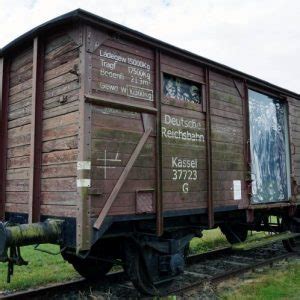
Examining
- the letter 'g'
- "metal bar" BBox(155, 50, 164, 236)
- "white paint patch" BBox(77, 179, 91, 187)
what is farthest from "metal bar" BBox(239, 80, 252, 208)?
"white paint patch" BBox(77, 179, 91, 187)

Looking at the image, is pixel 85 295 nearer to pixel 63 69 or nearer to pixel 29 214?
pixel 29 214

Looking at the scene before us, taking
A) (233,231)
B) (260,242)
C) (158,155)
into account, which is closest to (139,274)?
(158,155)

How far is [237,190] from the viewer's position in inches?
295

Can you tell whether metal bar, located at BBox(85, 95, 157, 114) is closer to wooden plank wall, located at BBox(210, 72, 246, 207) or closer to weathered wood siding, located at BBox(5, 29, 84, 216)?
weathered wood siding, located at BBox(5, 29, 84, 216)

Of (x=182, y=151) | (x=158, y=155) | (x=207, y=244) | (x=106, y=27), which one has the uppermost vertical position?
(x=106, y=27)

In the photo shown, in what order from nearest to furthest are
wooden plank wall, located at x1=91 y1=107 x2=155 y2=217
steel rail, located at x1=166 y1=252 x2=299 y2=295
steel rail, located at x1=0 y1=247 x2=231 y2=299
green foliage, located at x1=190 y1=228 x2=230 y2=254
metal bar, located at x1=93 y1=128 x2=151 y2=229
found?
metal bar, located at x1=93 y1=128 x2=151 y2=229
wooden plank wall, located at x1=91 y1=107 x2=155 y2=217
steel rail, located at x1=0 y1=247 x2=231 y2=299
steel rail, located at x1=166 y1=252 x2=299 y2=295
green foliage, located at x1=190 y1=228 x2=230 y2=254

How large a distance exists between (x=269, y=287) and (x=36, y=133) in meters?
4.12

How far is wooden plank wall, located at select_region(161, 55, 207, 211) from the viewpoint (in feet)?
20.1

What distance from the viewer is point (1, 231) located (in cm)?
462

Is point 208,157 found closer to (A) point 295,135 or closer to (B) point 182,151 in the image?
(B) point 182,151

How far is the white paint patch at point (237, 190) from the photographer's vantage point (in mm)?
7402

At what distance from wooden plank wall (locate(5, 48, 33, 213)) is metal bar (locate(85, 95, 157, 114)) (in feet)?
4.77

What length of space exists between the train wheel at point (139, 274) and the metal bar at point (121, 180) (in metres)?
1.05

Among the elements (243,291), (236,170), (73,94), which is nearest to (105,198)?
(73,94)
